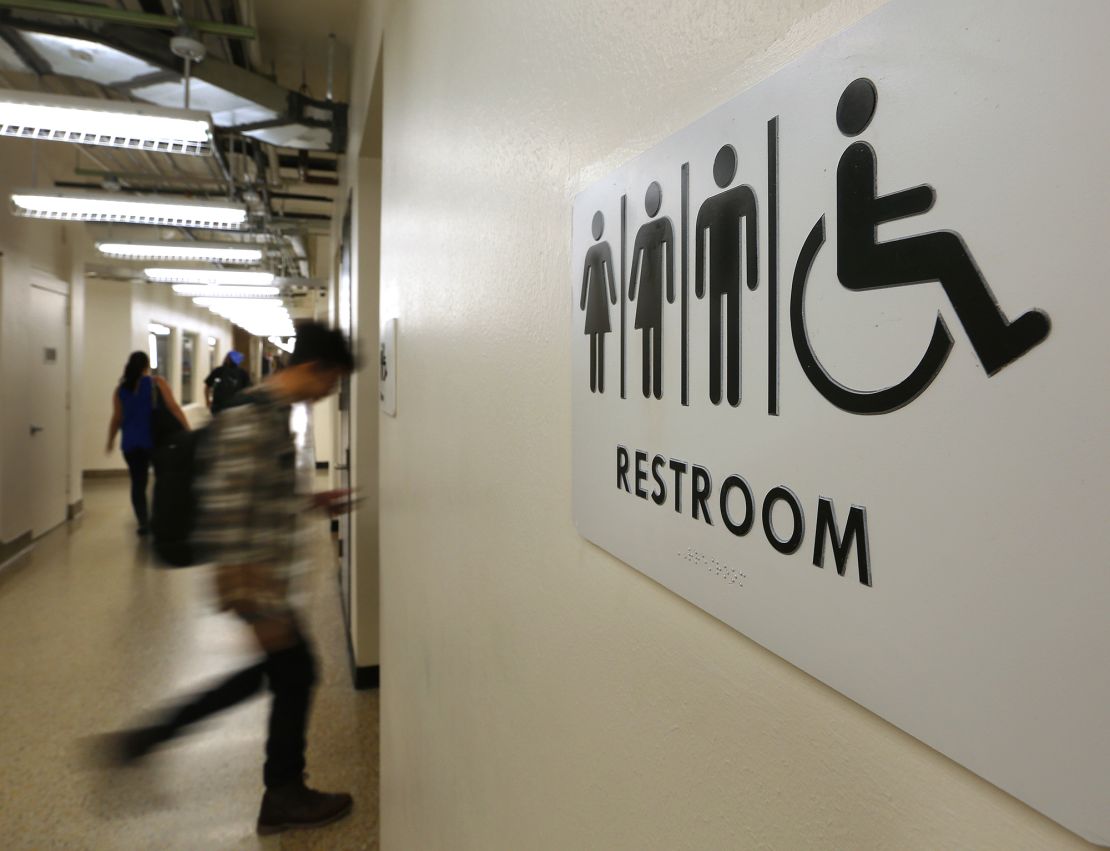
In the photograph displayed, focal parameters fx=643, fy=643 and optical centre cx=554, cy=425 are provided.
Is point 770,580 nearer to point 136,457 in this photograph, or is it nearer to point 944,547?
point 944,547

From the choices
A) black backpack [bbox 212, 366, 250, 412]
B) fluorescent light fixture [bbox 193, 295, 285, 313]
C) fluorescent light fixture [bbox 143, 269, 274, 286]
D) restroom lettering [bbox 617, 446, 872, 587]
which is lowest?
restroom lettering [bbox 617, 446, 872, 587]

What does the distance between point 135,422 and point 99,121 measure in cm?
445

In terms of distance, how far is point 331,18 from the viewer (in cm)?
368

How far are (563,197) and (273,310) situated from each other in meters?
9.64

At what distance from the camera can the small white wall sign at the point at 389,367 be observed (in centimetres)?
200

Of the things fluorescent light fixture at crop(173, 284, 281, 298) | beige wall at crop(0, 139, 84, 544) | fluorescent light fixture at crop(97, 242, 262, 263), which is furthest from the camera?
fluorescent light fixture at crop(173, 284, 281, 298)

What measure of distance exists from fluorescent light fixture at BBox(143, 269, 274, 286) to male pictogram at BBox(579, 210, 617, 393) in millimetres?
6207

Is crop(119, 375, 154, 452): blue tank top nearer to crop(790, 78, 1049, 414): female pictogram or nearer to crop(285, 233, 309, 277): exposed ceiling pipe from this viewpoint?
crop(285, 233, 309, 277): exposed ceiling pipe

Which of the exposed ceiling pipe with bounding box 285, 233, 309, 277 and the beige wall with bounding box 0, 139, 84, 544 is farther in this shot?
the exposed ceiling pipe with bounding box 285, 233, 309, 277

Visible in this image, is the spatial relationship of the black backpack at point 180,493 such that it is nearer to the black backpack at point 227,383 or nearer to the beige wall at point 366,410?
the beige wall at point 366,410

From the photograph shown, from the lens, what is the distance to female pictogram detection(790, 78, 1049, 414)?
0.85ft

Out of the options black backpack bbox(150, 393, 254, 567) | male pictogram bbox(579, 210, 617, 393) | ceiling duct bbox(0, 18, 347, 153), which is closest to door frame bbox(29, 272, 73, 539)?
ceiling duct bbox(0, 18, 347, 153)

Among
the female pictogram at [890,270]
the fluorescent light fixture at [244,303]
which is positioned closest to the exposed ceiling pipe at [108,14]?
the female pictogram at [890,270]

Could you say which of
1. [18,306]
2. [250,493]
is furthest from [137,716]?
[18,306]
